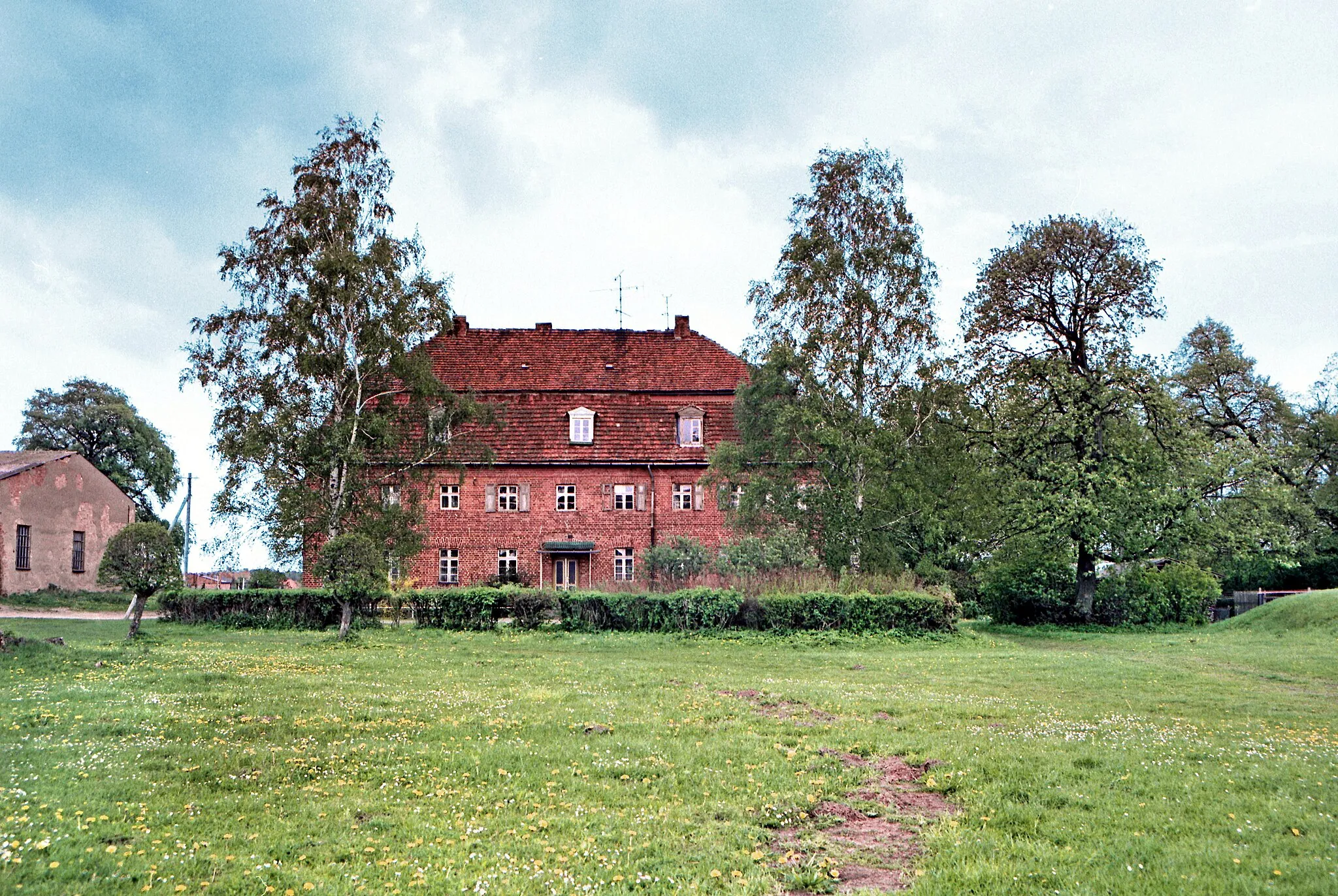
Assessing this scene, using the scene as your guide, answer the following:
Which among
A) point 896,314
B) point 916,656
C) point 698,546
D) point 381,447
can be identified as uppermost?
point 896,314

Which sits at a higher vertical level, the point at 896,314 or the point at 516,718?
the point at 896,314

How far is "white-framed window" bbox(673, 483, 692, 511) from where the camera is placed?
4341 cm

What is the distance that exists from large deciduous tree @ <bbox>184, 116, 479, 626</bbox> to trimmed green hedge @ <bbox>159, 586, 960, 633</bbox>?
3355 millimetres

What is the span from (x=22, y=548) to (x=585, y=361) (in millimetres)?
27679

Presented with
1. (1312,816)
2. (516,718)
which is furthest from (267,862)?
(1312,816)

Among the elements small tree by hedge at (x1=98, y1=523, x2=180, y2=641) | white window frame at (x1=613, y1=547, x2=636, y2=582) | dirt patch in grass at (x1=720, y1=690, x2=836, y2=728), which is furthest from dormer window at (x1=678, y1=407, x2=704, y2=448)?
dirt patch in grass at (x1=720, y1=690, x2=836, y2=728)

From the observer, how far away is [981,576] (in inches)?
1364

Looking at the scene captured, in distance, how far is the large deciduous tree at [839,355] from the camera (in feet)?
103

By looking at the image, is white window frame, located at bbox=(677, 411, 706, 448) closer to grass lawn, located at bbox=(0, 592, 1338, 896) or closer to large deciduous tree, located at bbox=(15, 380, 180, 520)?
grass lawn, located at bbox=(0, 592, 1338, 896)

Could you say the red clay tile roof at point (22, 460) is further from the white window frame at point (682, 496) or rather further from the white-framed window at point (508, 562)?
the white window frame at point (682, 496)

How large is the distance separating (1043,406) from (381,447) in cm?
2383

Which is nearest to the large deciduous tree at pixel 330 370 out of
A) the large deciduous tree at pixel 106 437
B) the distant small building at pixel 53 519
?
the distant small building at pixel 53 519

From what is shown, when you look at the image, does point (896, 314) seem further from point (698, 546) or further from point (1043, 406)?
point (698, 546)

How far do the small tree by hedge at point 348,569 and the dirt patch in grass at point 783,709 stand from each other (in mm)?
12631
